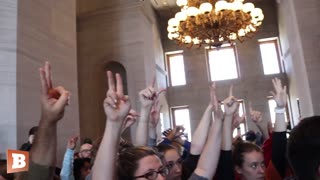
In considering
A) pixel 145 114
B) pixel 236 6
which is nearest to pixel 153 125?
pixel 145 114

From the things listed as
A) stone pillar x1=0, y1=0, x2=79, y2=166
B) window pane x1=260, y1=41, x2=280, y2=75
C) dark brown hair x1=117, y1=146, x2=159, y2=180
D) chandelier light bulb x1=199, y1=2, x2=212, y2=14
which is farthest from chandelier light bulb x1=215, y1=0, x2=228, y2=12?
window pane x1=260, y1=41, x2=280, y2=75

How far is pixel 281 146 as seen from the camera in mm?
2590

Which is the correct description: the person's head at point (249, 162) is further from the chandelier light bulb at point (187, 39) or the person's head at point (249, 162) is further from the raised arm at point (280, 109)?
the chandelier light bulb at point (187, 39)

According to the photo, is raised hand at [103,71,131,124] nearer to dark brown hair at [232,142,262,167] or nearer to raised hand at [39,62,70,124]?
raised hand at [39,62,70,124]

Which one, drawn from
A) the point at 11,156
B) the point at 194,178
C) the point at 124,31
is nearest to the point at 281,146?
the point at 194,178

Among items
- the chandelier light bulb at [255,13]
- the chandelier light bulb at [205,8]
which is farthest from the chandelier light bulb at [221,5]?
the chandelier light bulb at [255,13]

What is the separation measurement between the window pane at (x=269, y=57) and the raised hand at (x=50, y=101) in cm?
1557

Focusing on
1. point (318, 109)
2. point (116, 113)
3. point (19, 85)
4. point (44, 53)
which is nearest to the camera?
point (116, 113)

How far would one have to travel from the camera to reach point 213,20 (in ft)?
30.5

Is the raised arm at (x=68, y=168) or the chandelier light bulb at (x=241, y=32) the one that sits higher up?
the chandelier light bulb at (x=241, y=32)

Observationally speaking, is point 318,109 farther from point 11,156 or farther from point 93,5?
point 11,156

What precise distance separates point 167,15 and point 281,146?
14.9 m

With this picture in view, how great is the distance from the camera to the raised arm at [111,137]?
1.62 m

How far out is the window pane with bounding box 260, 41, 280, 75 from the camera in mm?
16094
